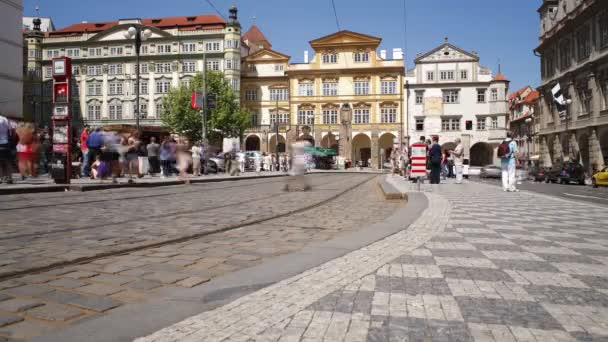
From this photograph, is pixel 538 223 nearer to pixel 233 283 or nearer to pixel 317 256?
pixel 317 256

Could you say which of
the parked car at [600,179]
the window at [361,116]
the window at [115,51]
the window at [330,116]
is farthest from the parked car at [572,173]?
the window at [115,51]

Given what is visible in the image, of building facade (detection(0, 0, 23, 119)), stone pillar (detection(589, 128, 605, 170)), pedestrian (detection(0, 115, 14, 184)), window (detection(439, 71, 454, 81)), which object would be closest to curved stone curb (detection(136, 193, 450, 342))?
pedestrian (detection(0, 115, 14, 184))

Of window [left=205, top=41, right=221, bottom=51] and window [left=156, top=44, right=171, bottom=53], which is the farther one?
window [left=156, top=44, right=171, bottom=53]

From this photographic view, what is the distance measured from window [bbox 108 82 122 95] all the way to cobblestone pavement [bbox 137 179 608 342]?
69.5 m

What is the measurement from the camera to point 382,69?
61344 millimetres

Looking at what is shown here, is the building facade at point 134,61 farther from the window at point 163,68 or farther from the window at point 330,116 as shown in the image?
the window at point 330,116

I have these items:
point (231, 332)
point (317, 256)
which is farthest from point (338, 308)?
point (317, 256)

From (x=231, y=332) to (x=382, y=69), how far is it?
203 ft

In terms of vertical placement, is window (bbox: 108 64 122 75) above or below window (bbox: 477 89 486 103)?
above

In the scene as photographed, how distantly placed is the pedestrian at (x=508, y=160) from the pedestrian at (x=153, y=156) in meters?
15.2

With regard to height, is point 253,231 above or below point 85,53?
below

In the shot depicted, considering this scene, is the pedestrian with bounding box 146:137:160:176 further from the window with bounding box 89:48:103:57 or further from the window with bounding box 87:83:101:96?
the window with bounding box 89:48:103:57

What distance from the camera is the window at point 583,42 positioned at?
117 feet

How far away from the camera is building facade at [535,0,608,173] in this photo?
33719 mm
